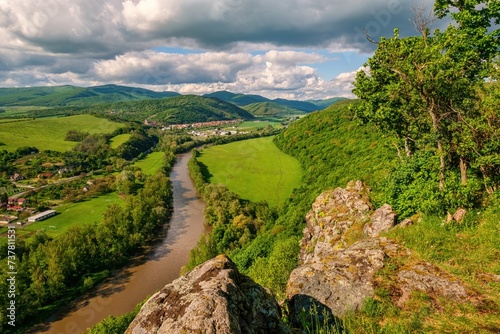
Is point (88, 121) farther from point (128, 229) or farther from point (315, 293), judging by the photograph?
point (315, 293)

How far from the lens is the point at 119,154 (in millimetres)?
126938

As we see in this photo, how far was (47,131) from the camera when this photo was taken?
517ft

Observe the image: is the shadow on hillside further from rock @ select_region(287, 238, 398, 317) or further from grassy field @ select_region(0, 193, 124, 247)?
grassy field @ select_region(0, 193, 124, 247)

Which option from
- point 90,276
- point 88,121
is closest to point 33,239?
point 90,276

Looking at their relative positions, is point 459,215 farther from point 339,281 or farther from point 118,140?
point 118,140

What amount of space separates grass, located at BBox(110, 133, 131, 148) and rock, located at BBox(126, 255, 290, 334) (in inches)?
5919

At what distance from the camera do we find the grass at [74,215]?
190 ft

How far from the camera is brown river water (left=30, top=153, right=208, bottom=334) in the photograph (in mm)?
35875

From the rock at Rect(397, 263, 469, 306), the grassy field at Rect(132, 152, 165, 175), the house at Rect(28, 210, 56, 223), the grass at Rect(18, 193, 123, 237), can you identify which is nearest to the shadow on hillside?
the rock at Rect(397, 263, 469, 306)

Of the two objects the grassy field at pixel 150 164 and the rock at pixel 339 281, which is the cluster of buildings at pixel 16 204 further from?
the rock at pixel 339 281

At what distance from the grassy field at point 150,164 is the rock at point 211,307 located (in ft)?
336

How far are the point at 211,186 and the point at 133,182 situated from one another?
98.3 feet

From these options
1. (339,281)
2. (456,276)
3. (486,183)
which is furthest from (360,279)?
(486,183)

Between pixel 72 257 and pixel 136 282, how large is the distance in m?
10.3
